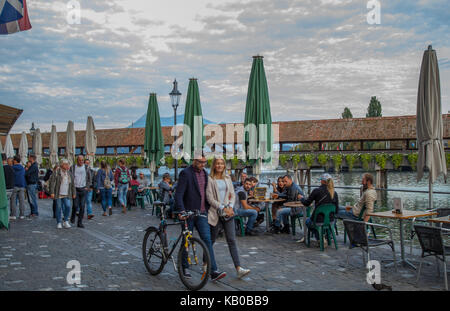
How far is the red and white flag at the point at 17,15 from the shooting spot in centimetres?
542

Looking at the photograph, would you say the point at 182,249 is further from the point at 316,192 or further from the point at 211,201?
the point at 316,192

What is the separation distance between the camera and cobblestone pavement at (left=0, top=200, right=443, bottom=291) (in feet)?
16.3

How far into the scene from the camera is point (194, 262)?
16.8 ft

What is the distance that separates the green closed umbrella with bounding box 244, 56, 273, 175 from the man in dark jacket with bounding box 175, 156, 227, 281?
5.37m

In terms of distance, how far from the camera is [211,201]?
520cm

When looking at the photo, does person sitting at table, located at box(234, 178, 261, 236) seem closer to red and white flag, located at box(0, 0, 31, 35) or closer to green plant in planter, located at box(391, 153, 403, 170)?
red and white flag, located at box(0, 0, 31, 35)

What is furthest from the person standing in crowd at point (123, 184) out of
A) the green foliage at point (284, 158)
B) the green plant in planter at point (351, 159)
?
the green plant in planter at point (351, 159)

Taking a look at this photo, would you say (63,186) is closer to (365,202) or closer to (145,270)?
(145,270)

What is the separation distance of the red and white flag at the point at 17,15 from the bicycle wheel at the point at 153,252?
336cm

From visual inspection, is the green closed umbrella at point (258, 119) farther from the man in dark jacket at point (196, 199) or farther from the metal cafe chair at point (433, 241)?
the metal cafe chair at point (433, 241)

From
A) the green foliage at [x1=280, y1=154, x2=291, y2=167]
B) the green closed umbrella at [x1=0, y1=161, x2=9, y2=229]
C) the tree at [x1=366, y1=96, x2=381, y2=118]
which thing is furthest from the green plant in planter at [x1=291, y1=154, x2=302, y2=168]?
the tree at [x1=366, y1=96, x2=381, y2=118]
